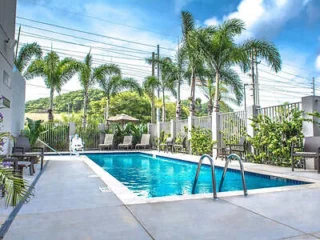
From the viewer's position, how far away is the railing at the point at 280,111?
870 centimetres

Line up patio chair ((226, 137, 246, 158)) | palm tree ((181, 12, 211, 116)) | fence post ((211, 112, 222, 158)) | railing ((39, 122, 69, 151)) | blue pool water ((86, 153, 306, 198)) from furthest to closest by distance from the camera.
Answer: railing ((39, 122, 69, 151)) < palm tree ((181, 12, 211, 116)) < fence post ((211, 112, 222, 158)) < patio chair ((226, 137, 246, 158)) < blue pool water ((86, 153, 306, 198))

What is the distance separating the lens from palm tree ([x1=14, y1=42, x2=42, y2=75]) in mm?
15977

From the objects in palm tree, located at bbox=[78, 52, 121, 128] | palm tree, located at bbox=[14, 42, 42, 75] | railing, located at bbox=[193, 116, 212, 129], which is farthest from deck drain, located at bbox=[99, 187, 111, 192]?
palm tree, located at bbox=[14, 42, 42, 75]

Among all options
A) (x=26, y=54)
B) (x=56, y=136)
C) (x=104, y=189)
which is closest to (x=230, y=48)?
(x=104, y=189)

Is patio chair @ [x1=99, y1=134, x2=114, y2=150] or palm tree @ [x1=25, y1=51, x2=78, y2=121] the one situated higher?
palm tree @ [x1=25, y1=51, x2=78, y2=121]

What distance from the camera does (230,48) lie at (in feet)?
39.5

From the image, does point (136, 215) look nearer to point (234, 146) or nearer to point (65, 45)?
point (234, 146)

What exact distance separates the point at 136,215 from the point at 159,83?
15547mm

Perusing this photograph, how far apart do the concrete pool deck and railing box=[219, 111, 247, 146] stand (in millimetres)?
6139

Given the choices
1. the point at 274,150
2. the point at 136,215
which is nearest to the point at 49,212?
the point at 136,215

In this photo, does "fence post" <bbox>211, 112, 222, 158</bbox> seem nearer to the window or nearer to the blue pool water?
the blue pool water

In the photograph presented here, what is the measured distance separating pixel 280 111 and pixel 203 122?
15.7ft

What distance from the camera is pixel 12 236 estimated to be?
107 inches

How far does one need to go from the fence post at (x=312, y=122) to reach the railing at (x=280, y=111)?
323 millimetres
